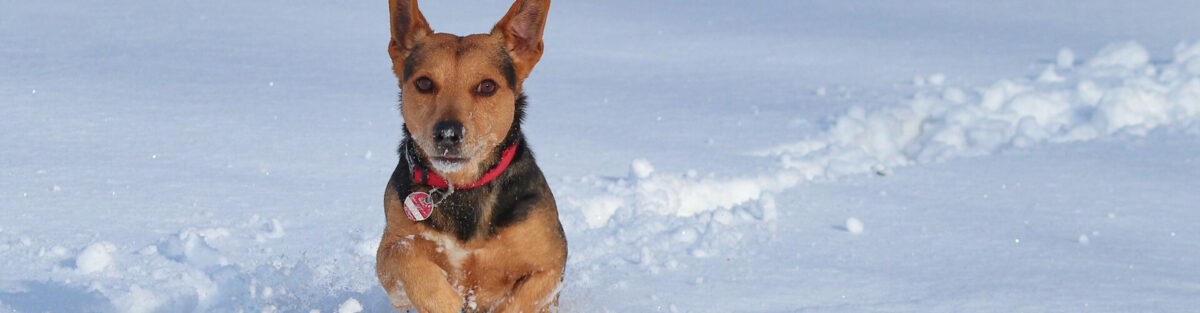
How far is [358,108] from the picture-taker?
7.04m

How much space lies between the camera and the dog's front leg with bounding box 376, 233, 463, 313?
11.0 feet

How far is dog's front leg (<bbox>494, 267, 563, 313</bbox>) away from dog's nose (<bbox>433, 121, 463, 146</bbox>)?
2.21 ft

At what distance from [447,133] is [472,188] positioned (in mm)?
423

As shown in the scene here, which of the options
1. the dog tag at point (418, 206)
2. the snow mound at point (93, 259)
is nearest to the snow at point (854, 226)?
the dog tag at point (418, 206)

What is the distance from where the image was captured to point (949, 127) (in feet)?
22.2

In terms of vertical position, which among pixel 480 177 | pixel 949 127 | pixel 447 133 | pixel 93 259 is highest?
pixel 949 127

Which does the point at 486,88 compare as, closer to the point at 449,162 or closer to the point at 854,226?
the point at 449,162

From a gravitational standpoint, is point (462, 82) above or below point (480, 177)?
above

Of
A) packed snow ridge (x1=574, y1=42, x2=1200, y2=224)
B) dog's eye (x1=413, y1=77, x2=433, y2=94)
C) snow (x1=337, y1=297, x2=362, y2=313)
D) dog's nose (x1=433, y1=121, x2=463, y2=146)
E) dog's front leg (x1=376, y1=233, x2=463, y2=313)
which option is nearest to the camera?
dog's nose (x1=433, y1=121, x2=463, y2=146)

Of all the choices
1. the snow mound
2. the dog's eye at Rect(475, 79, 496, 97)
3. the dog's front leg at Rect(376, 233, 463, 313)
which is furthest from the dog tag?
the snow mound

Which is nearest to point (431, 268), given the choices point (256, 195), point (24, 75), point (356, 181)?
point (256, 195)

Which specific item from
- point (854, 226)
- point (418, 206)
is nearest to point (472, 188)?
point (418, 206)

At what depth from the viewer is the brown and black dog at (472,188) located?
3248 millimetres

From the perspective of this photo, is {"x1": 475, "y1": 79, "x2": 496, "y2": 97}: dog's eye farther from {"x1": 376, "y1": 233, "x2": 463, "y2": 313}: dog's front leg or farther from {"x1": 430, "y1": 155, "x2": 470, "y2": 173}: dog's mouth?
{"x1": 376, "y1": 233, "x2": 463, "y2": 313}: dog's front leg
